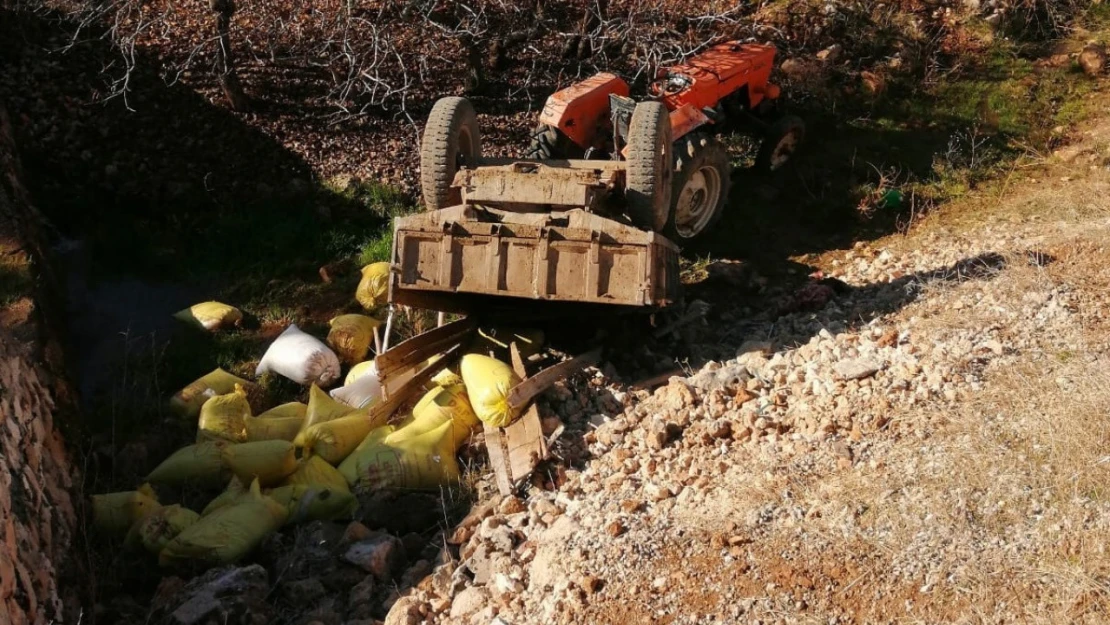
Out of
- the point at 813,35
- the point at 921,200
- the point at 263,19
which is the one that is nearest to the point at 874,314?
the point at 921,200

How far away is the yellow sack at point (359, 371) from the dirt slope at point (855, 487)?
1.31 meters

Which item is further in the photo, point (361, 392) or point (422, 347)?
point (361, 392)

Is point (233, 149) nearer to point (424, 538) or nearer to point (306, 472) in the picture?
point (306, 472)

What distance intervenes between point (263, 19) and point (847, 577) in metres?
7.43

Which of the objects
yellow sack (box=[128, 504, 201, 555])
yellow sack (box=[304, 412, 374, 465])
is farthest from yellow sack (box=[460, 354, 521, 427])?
yellow sack (box=[128, 504, 201, 555])

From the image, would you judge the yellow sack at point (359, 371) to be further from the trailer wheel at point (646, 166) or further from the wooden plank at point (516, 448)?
the trailer wheel at point (646, 166)

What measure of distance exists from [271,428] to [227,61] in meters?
3.89

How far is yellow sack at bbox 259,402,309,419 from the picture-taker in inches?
234

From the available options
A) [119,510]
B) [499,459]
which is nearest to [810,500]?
[499,459]

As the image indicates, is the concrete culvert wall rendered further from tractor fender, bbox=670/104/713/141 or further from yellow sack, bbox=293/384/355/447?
tractor fender, bbox=670/104/713/141

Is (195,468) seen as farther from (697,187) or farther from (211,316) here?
(697,187)

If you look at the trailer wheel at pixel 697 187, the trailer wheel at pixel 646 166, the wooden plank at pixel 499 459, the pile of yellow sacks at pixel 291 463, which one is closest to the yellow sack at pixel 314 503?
the pile of yellow sacks at pixel 291 463

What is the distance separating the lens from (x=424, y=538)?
4.98 metres

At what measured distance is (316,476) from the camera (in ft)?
17.6
